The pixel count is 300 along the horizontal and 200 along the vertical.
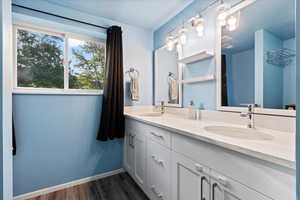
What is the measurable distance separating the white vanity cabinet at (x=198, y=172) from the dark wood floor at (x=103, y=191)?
0.43ft

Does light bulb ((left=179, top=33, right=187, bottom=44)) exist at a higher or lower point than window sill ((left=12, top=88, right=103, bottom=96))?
higher

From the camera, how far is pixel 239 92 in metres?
1.23

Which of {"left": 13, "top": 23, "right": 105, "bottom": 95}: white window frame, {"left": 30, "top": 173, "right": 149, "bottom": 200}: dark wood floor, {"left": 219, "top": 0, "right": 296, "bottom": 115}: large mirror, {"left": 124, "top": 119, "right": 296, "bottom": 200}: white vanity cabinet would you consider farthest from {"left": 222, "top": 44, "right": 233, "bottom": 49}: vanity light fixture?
{"left": 30, "top": 173, "right": 149, "bottom": 200}: dark wood floor

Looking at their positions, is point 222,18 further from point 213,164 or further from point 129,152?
point 129,152

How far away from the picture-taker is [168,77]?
2.04 meters

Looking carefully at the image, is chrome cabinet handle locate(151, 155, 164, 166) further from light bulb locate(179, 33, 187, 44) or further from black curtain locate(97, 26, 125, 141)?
light bulb locate(179, 33, 187, 44)

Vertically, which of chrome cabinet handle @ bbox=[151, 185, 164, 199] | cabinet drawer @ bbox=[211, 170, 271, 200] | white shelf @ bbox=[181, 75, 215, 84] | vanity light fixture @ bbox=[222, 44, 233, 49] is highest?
vanity light fixture @ bbox=[222, 44, 233, 49]

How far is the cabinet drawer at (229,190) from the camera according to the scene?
632 millimetres

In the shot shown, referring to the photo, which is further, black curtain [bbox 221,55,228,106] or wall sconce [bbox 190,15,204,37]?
wall sconce [bbox 190,15,204,37]

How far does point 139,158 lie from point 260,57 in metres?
1.51

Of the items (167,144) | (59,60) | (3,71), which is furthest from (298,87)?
(59,60)

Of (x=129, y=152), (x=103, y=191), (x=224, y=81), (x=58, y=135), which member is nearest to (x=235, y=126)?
(x=224, y=81)

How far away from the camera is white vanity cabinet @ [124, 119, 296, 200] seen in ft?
1.90

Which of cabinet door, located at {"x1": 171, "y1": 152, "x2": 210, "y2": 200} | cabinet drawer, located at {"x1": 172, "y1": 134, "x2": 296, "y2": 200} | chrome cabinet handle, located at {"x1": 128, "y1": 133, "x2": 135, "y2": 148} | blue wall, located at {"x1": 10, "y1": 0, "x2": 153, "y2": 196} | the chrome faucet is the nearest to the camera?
cabinet drawer, located at {"x1": 172, "y1": 134, "x2": 296, "y2": 200}
